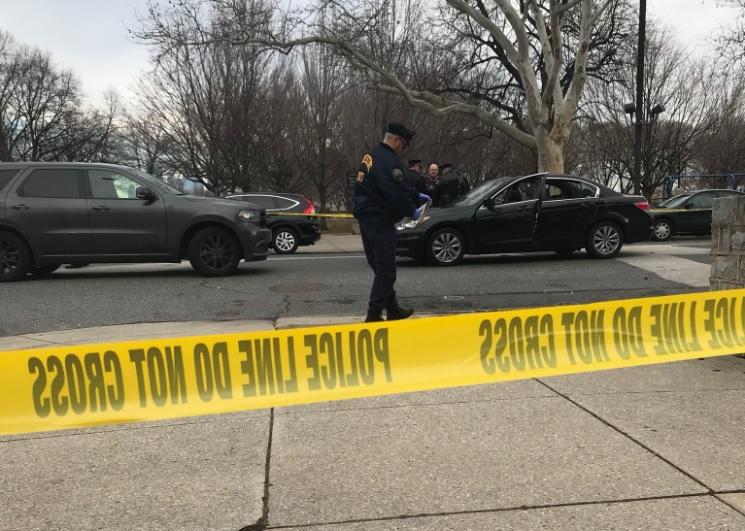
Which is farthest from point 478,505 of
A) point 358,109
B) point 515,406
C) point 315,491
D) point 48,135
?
point 48,135

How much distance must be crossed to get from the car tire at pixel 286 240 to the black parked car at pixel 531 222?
538cm

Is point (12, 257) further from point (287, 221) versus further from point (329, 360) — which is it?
point (329, 360)

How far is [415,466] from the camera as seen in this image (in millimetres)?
2910

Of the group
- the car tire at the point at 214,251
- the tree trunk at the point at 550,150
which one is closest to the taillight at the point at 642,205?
the car tire at the point at 214,251

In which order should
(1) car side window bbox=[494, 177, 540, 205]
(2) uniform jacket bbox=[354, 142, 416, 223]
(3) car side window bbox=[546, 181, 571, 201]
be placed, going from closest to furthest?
(2) uniform jacket bbox=[354, 142, 416, 223], (1) car side window bbox=[494, 177, 540, 205], (3) car side window bbox=[546, 181, 571, 201]

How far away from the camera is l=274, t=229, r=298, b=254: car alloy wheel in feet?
48.3

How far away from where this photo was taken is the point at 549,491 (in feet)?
8.69

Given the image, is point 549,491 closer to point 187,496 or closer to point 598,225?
point 187,496

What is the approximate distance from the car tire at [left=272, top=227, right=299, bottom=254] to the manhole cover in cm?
618

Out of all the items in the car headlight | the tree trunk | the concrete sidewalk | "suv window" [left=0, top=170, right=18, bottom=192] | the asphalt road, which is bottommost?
the concrete sidewalk

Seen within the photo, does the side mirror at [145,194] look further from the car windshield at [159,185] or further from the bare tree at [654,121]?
the bare tree at [654,121]

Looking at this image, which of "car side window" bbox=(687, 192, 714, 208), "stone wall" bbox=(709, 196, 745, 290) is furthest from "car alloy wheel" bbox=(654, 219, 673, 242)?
"stone wall" bbox=(709, 196, 745, 290)

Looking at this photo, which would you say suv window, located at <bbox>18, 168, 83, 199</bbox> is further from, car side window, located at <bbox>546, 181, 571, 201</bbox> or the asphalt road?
car side window, located at <bbox>546, 181, 571, 201</bbox>

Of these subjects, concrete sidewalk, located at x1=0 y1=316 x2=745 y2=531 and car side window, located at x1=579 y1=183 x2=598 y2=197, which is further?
car side window, located at x1=579 y1=183 x2=598 y2=197
